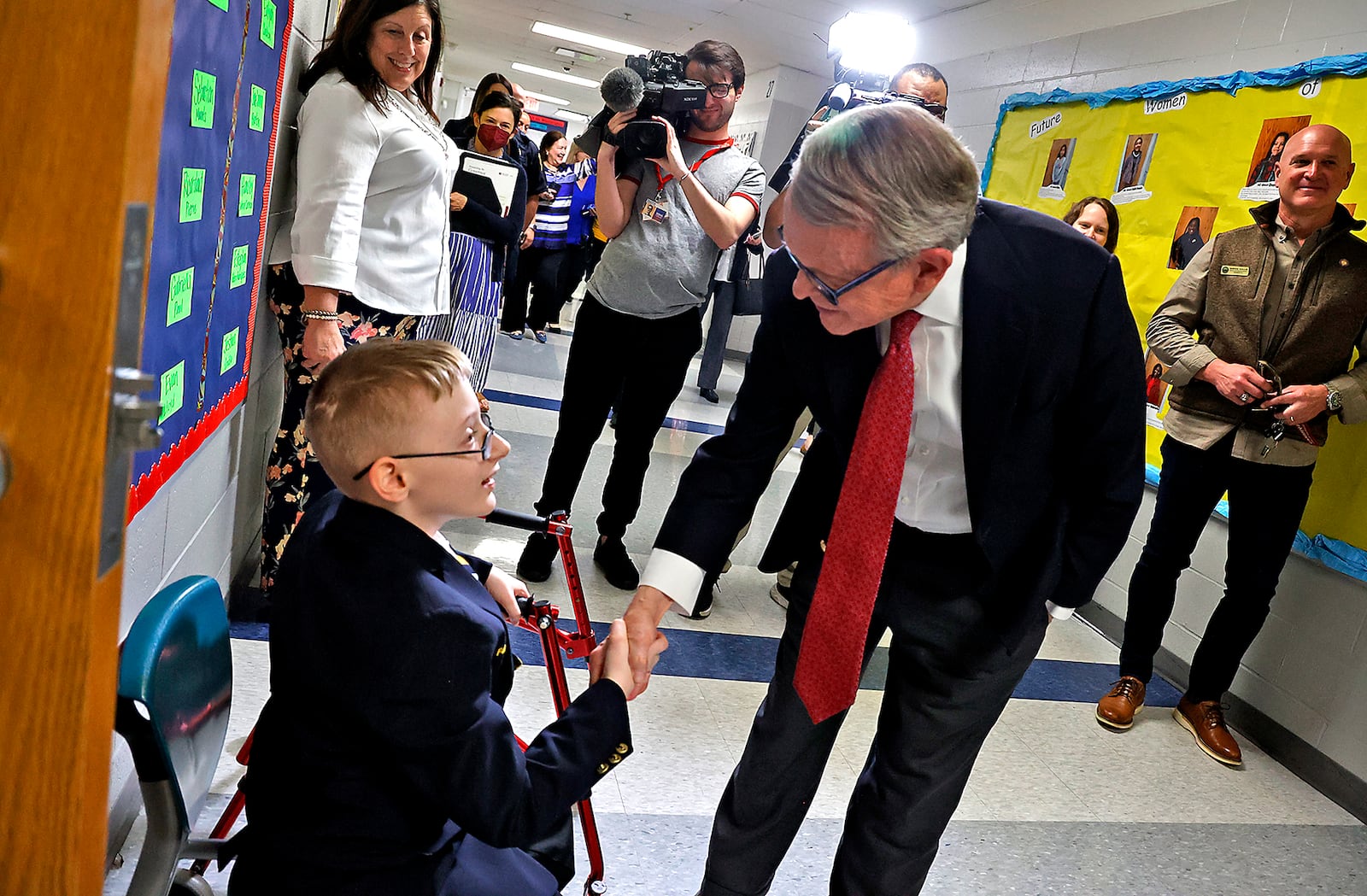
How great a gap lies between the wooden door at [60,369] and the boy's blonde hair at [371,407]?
0.53 meters

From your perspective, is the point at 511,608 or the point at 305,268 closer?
the point at 511,608

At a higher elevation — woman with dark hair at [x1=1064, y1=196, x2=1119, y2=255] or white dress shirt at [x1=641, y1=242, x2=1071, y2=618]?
woman with dark hair at [x1=1064, y1=196, x2=1119, y2=255]

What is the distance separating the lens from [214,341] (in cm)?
188

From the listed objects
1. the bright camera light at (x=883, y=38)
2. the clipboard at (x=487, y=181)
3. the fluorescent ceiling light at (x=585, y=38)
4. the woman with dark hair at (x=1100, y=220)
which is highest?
the fluorescent ceiling light at (x=585, y=38)

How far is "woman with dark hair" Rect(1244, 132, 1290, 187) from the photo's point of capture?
129 inches

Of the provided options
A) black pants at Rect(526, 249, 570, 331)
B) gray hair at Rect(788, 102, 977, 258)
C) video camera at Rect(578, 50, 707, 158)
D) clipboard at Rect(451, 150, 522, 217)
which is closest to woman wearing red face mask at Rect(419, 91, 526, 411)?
clipboard at Rect(451, 150, 522, 217)

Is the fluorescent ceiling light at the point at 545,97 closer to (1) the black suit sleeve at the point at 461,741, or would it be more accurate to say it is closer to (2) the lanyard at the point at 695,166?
(2) the lanyard at the point at 695,166

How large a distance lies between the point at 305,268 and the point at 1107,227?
2.51 meters

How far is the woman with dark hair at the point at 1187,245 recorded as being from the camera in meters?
3.61

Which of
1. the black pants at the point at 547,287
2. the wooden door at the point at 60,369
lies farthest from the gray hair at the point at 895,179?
the black pants at the point at 547,287

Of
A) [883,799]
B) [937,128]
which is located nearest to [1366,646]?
[883,799]

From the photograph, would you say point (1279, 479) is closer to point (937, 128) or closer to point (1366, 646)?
point (1366, 646)

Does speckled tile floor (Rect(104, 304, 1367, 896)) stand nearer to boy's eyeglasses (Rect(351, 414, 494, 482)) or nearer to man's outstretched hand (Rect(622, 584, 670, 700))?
man's outstretched hand (Rect(622, 584, 670, 700))

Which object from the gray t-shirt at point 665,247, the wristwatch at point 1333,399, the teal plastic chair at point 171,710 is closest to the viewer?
the teal plastic chair at point 171,710
